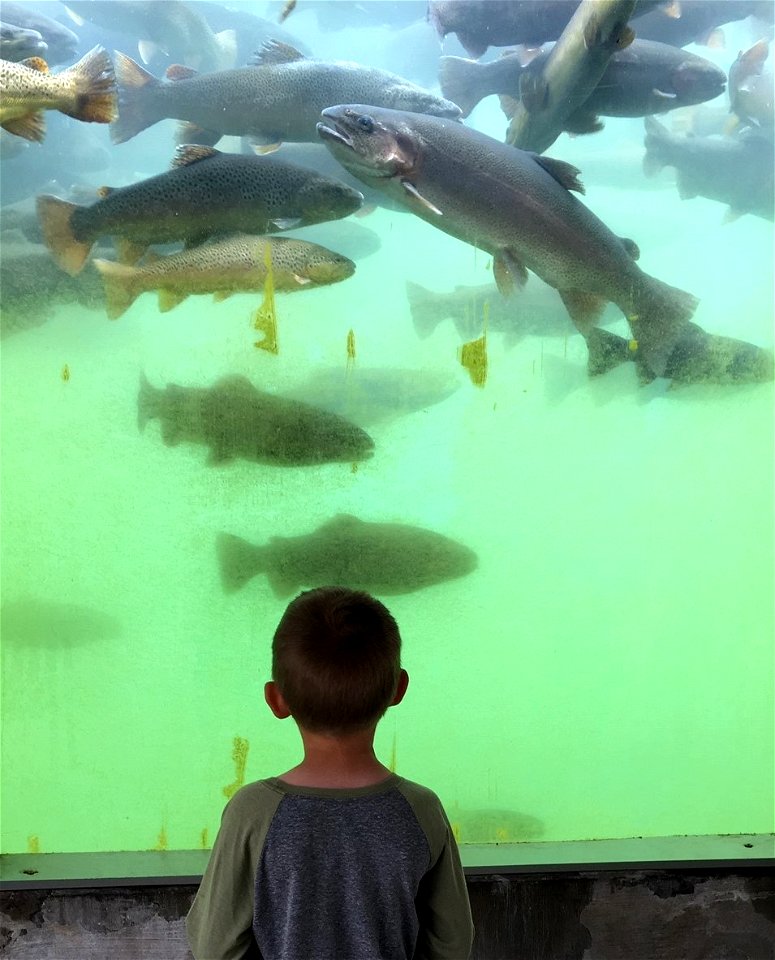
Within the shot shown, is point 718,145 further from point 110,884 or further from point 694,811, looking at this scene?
point 110,884

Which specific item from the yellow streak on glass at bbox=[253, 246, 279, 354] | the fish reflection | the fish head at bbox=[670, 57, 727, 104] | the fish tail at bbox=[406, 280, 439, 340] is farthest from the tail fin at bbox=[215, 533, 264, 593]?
the fish head at bbox=[670, 57, 727, 104]

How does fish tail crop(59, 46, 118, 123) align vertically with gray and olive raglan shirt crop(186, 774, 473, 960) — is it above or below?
above

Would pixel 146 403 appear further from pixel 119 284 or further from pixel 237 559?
pixel 237 559

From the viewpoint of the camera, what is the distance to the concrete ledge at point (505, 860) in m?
1.71

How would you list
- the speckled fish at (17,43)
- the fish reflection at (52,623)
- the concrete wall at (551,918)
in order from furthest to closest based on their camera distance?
the fish reflection at (52,623), the speckled fish at (17,43), the concrete wall at (551,918)

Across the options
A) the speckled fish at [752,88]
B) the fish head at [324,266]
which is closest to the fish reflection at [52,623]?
the fish head at [324,266]

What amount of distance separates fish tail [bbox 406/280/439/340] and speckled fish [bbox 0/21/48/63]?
3.35 ft

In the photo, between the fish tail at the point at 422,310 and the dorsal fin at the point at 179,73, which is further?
the fish tail at the point at 422,310

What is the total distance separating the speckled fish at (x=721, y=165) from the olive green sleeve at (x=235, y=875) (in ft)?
6.38

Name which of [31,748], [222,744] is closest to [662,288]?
[222,744]

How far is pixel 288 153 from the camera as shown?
214 centimetres

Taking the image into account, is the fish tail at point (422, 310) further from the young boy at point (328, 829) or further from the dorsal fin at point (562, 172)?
the young boy at point (328, 829)

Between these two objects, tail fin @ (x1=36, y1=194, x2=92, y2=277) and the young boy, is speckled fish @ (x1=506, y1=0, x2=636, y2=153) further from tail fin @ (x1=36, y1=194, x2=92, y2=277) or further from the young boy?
the young boy

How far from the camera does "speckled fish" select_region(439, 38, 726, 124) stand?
6.86 ft
